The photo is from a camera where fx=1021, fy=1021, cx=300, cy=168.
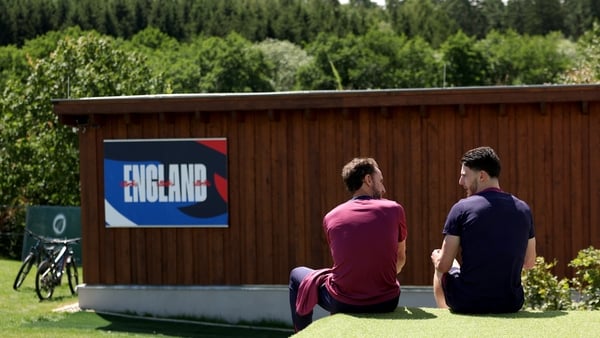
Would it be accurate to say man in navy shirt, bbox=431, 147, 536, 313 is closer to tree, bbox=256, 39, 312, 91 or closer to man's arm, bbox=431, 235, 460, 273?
man's arm, bbox=431, 235, 460, 273

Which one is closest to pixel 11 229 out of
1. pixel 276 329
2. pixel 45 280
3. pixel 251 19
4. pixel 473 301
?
pixel 45 280

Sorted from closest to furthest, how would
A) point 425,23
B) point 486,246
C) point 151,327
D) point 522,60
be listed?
point 486,246
point 151,327
point 522,60
point 425,23

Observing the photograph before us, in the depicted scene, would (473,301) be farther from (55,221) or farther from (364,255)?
(55,221)

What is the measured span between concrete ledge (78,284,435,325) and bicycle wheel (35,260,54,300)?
56.0 inches

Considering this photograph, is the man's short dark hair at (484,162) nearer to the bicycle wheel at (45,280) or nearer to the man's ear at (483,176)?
the man's ear at (483,176)

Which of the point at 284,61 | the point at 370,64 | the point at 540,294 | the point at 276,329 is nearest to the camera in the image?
the point at 540,294

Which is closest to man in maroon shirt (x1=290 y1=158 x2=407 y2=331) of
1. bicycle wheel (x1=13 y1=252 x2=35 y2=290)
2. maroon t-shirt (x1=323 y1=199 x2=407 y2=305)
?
maroon t-shirt (x1=323 y1=199 x2=407 y2=305)

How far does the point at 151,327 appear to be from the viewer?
12562 millimetres

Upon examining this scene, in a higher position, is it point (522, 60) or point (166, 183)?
point (522, 60)

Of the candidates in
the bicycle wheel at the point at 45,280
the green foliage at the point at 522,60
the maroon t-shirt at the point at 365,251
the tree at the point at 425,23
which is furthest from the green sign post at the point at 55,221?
the tree at the point at 425,23

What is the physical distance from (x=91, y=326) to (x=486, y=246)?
24.6ft

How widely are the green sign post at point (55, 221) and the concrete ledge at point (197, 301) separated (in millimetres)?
7331

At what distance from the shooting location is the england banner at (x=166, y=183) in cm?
1327

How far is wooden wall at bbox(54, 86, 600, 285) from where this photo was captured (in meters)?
12.6
